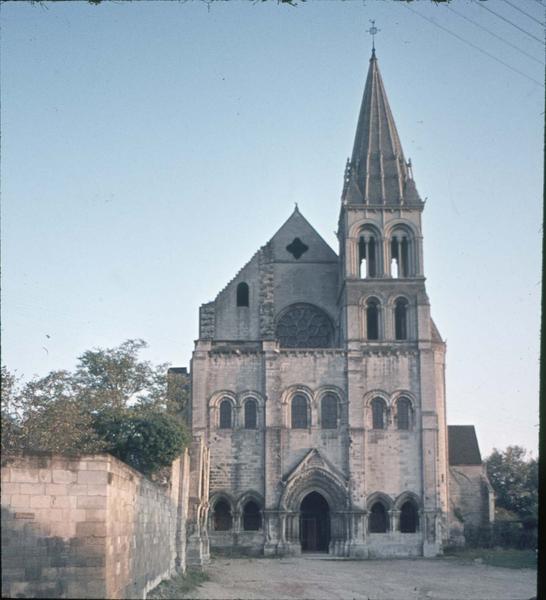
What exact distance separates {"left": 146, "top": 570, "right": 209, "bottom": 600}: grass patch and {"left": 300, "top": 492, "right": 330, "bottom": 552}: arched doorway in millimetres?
14790

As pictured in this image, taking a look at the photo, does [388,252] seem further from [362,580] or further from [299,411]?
[362,580]

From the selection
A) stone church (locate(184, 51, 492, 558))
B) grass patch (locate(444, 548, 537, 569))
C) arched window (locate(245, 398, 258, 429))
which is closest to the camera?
grass patch (locate(444, 548, 537, 569))

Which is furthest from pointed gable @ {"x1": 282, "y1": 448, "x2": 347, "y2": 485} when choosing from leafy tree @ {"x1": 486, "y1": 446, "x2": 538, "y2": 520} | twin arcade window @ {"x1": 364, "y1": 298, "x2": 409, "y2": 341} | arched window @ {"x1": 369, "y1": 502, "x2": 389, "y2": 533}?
leafy tree @ {"x1": 486, "y1": 446, "x2": 538, "y2": 520}

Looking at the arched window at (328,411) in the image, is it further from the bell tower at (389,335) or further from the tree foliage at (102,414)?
the tree foliage at (102,414)

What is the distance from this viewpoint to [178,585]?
24281mm

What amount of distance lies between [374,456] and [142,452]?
15.9 meters

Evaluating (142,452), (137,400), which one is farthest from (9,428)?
(137,400)

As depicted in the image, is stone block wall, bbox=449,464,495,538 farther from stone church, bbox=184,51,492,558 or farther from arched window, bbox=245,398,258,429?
arched window, bbox=245,398,258,429

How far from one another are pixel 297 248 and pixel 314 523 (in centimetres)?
1497

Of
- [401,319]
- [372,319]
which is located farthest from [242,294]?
[401,319]

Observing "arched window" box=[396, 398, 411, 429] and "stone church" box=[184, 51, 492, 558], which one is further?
"arched window" box=[396, 398, 411, 429]

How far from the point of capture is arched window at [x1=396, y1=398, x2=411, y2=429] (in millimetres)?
44406

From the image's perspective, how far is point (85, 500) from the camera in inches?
545

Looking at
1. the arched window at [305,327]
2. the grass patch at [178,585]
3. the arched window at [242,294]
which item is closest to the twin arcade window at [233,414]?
the arched window at [305,327]
